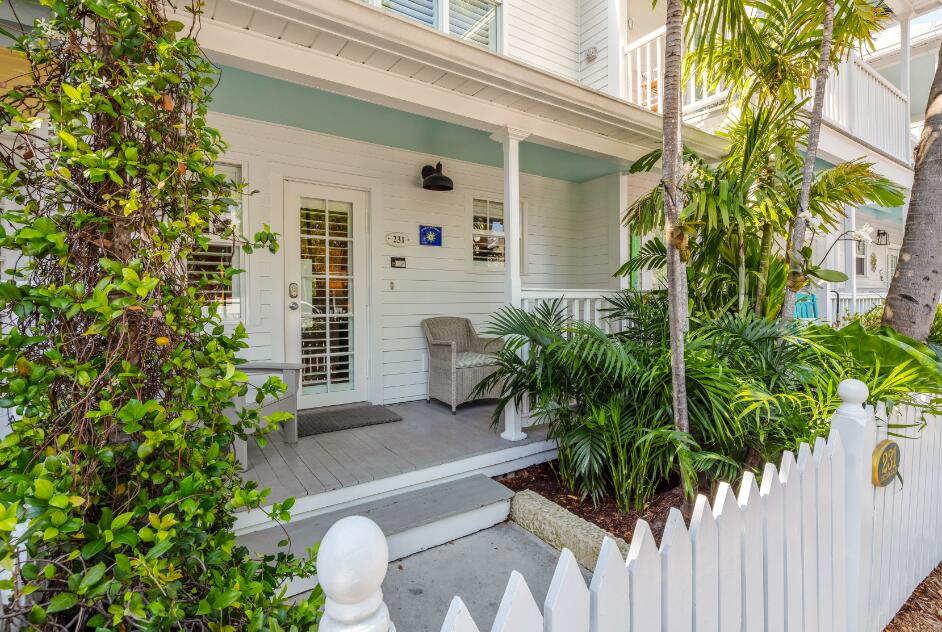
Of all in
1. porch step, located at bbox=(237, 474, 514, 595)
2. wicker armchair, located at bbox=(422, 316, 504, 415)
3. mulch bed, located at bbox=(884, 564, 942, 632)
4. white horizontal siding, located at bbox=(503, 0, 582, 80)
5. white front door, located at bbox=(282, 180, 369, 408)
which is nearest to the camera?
mulch bed, located at bbox=(884, 564, 942, 632)

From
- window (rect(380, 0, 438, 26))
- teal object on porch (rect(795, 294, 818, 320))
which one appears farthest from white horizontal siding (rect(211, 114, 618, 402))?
teal object on porch (rect(795, 294, 818, 320))

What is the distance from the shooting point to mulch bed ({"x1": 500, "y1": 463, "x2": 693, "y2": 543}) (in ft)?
8.40

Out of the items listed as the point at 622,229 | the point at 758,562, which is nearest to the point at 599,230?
the point at 622,229

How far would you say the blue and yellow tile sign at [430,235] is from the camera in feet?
15.9

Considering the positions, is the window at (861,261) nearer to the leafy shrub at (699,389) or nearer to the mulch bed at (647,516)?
the leafy shrub at (699,389)

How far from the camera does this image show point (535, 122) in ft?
11.8

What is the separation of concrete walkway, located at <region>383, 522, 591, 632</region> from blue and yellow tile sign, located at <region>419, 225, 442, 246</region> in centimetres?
302

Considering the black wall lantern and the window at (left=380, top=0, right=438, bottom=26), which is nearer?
the black wall lantern

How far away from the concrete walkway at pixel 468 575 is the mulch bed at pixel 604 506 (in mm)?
330

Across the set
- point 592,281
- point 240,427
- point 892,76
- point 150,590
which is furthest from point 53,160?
point 892,76

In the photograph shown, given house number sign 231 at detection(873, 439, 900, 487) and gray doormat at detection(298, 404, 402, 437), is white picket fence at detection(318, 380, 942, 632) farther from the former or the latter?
gray doormat at detection(298, 404, 402, 437)

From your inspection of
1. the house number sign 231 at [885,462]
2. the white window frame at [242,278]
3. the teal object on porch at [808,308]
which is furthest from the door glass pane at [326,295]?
the teal object on porch at [808,308]

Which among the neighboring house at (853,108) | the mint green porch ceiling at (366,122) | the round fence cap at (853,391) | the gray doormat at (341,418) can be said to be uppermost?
the neighboring house at (853,108)

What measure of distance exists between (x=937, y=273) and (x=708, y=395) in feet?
6.42
